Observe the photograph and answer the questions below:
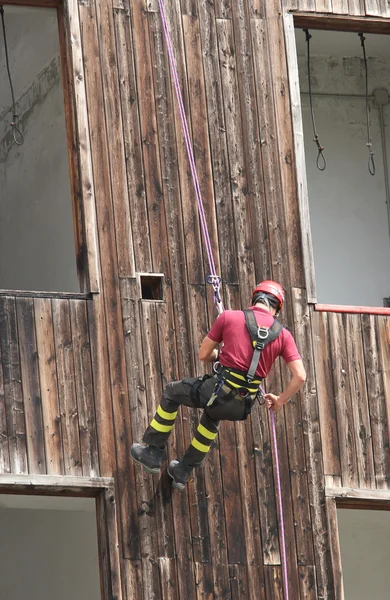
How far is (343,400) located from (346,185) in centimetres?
383

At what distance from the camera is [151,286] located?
17656 millimetres

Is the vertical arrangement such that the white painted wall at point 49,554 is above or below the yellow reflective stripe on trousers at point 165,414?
below

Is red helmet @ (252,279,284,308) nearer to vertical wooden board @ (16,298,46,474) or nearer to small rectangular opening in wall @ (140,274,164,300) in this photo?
small rectangular opening in wall @ (140,274,164,300)

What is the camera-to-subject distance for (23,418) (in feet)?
55.0

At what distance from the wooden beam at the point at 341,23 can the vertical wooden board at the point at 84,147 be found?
2.30 m

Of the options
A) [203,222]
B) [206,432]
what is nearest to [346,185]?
[203,222]

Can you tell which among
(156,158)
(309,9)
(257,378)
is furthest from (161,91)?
(257,378)

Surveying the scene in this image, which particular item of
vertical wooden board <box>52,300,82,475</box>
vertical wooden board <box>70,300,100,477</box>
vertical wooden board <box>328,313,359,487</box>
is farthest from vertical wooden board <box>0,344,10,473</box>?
vertical wooden board <box>328,313,359,487</box>

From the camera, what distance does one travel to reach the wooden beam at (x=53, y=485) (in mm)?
16594

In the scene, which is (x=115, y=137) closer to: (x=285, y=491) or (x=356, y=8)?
(x=356, y=8)

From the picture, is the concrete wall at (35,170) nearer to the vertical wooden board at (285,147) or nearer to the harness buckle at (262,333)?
the vertical wooden board at (285,147)

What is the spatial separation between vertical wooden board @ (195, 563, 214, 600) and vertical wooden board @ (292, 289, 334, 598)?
1030mm

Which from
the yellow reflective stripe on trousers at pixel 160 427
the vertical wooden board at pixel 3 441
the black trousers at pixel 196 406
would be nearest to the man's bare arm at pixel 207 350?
the black trousers at pixel 196 406

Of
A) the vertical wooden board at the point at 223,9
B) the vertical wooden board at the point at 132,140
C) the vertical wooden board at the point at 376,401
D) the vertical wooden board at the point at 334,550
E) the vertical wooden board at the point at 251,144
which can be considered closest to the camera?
the vertical wooden board at the point at 334,550
